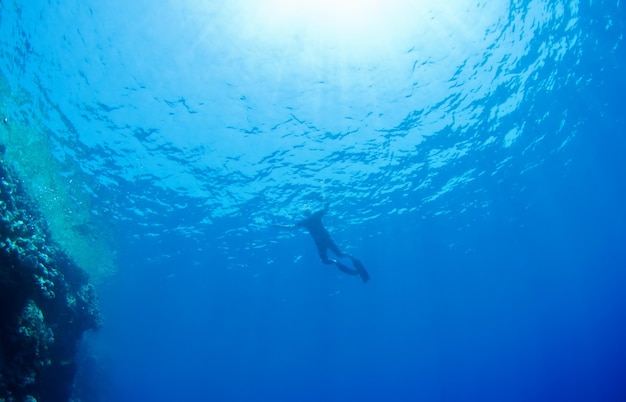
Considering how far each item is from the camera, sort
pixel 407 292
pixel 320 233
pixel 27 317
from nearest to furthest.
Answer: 1. pixel 27 317
2. pixel 320 233
3. pixel 407 292

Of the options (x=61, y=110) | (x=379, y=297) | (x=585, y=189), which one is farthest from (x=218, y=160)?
(x=379, y=297)

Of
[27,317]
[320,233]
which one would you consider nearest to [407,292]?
[320,233]

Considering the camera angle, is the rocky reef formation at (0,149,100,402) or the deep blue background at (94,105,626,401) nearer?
the rocky reef formation at (0,149,100,402)

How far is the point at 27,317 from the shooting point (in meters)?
6.77

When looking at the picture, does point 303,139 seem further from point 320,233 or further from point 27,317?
point 27,317

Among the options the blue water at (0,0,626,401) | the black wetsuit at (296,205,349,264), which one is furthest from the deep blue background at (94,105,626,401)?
the black wetsuit at (296,205,349,264)

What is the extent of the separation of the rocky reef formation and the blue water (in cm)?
485

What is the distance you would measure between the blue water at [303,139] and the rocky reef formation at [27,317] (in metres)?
4.85

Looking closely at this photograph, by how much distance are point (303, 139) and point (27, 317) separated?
11.7m

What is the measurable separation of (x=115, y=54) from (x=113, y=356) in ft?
247

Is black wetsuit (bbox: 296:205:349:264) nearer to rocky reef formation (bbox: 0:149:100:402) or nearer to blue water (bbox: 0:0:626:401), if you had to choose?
blue water (bbox: 0:0:626:401)

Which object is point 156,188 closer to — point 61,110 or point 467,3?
point 61,110

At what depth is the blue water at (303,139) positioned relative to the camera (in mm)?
11383

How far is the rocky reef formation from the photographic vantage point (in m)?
6.31
